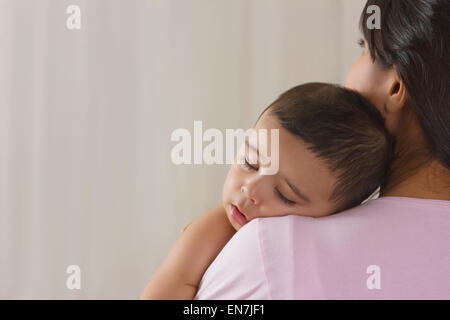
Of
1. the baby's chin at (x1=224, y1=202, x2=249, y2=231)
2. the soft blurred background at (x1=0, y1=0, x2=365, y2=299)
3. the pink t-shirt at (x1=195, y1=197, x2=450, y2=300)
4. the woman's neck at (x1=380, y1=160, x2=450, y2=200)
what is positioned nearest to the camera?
the pink t-shirt at (x1=195, y1=197, x2=450, y2=300)

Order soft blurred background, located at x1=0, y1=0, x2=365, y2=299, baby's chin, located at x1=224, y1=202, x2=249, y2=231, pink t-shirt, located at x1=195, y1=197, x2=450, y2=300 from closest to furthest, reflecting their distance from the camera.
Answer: pink t-shirt, located at x1=195, y1=197, x2=450, y2=300 → baby's chin, located at x1=224, y1=202, x2=249, y2=231 → soft blurred background, located at x1=0, y1=0, x2=365, y2=299

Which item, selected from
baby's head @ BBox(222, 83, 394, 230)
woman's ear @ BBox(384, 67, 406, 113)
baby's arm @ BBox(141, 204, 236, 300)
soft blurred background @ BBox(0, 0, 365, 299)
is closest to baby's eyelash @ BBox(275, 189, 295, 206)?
baby's head @ BBox(222, 83, 394, 230)

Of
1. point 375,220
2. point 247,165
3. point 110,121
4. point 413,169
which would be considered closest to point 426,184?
point 413,169

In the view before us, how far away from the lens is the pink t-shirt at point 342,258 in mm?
697

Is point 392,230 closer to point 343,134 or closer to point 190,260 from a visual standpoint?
point 343,134

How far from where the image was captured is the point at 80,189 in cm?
142

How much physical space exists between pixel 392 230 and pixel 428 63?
0.97 ft

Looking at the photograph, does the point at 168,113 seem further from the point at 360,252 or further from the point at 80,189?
the point at 360,252

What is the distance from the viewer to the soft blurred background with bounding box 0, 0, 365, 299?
1384 mm

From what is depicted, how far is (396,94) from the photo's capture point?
36.1 inches

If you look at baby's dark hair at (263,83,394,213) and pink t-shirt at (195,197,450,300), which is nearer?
pink t-shirt at (195,197,450,300)

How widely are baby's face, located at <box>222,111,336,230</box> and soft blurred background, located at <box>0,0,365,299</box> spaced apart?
577 millimetres

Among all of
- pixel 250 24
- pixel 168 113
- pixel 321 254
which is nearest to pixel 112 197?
pixel 168 113

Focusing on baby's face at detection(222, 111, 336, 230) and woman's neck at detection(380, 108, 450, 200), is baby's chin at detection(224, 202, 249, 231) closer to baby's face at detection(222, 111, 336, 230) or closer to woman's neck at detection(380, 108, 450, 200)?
baby's face at detection(222, 111, 336, 230)
